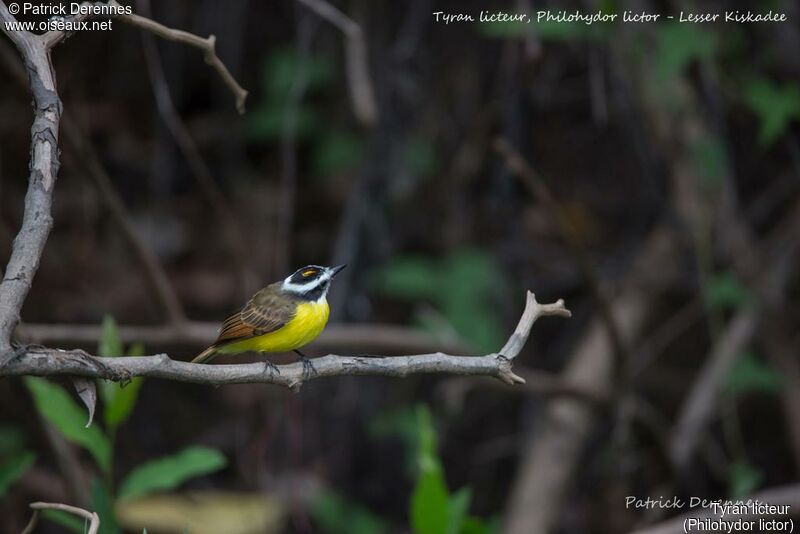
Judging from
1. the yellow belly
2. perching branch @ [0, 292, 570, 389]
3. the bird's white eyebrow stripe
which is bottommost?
the yellow belly

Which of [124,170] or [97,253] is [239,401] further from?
[124,170]

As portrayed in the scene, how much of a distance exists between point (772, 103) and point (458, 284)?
7.61ft

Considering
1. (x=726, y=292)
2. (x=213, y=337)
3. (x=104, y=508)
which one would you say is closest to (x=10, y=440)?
(x=213, y=337)

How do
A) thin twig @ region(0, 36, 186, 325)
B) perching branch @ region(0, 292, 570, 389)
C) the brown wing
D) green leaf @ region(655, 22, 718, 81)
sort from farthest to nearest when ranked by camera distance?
green leaf @ region(655, 22, 718, 81), thin twig @ region(0, 36, 186, 325), the brown wing, perching branch @ region(0, 292, 570, 389)

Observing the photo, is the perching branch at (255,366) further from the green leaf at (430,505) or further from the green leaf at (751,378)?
the green leaf at (751,378)

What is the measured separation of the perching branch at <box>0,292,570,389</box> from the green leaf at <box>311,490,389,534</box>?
407cm

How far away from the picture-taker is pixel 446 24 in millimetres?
6711

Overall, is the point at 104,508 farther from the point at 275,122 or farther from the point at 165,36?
the point at 275,122

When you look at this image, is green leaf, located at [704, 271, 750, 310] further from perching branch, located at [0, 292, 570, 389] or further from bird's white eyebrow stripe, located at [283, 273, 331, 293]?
perching branch, located at [0, 292, 570, 389]

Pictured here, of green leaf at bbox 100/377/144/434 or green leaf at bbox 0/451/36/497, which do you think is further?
green leaf at bbox 100/377/144/434

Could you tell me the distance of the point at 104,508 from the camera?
10.8ft

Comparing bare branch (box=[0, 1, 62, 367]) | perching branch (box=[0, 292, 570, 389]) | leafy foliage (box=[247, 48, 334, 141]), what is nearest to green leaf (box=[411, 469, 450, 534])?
perching branch (box=[0, 292, 570, 389])

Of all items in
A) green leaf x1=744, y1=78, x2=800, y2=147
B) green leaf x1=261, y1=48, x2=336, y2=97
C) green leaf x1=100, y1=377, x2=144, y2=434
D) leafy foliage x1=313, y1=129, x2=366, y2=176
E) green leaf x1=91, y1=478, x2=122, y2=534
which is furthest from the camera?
leafy foliage x1=313, y1=129, x2=366, y2=176

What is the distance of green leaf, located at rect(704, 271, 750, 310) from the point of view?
228 inches
